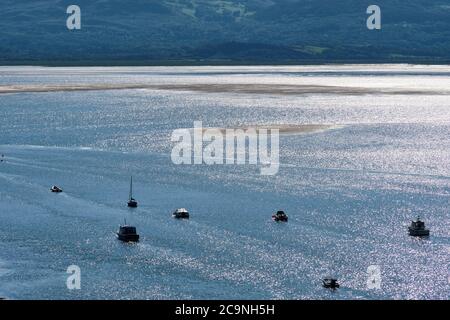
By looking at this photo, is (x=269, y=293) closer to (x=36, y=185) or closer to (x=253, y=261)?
(x=253, y=261)

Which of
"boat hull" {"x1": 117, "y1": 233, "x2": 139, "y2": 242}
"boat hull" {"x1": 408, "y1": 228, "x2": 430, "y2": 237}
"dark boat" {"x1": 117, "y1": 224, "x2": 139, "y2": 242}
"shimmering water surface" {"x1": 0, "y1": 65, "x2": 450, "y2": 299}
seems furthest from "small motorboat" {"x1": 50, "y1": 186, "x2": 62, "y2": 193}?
"boat hull" {"x1": 408, "y1": 228, "x2": 430, "y2": 237}

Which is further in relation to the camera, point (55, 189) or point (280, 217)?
point (55, 189)

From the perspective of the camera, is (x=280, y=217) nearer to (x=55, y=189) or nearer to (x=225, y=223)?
(x=225, y=223)

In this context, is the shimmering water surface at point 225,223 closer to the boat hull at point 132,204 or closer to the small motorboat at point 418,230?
the boat hull at point 132,204

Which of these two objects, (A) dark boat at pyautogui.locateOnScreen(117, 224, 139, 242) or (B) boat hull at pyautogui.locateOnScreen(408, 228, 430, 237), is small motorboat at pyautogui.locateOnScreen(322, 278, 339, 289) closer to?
(B) boat hull at pyautogui.locateOnScreen(408, 228, 430, 237)

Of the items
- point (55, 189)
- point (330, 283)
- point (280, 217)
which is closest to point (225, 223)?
point (280, 217)

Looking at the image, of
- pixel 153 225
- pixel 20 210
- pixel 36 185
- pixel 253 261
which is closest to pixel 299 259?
pixel 253 261
